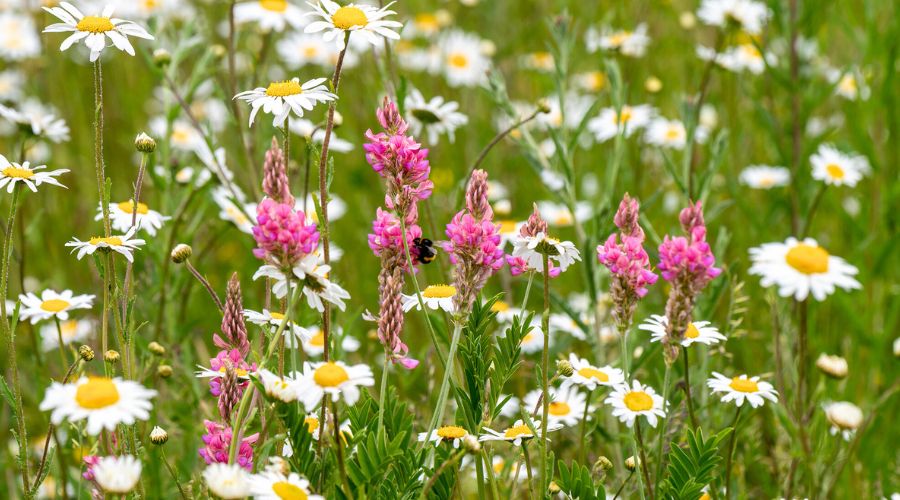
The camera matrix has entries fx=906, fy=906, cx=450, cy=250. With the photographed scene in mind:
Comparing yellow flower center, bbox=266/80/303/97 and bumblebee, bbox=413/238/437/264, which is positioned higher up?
yellow flower center, bbox=266/80/303/97

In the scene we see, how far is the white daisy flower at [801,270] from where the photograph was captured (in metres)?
1.93

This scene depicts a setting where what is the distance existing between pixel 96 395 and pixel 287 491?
325mm

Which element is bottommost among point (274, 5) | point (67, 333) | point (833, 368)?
point (67, 333)

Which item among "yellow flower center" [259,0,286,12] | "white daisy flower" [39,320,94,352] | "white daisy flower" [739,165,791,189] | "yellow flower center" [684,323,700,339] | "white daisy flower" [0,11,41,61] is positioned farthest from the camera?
"white daisy flower" [0,11,41,61]

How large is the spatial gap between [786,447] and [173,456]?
1966 millimetres

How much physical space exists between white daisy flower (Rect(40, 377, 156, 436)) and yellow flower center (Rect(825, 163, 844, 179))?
9.78 ft

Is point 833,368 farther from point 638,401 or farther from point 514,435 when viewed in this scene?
point 514,435

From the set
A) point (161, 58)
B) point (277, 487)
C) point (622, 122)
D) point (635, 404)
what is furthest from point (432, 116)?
point (277, 487)

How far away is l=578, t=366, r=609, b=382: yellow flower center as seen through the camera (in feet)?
6.52

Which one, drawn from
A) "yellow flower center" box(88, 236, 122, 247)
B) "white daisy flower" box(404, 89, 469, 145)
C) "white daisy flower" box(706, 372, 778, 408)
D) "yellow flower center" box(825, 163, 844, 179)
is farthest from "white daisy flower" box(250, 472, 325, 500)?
"yellow flower center" box(825, 163, 844, 179)

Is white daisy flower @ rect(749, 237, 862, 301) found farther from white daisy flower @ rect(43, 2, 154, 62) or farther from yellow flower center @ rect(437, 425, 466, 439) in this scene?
white daisy flower @ rect(43, 2, 154, 62)

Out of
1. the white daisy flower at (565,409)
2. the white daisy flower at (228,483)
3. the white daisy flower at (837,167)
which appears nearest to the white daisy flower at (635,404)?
the white daisy flower at (565,409)

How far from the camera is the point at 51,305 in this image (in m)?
2.14

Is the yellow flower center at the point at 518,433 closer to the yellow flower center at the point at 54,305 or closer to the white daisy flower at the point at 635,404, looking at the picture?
the white daisy flower at the point at 635,404
